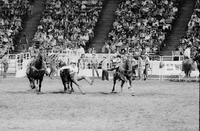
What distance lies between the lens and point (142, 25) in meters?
42.7

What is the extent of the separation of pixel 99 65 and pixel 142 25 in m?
4.36

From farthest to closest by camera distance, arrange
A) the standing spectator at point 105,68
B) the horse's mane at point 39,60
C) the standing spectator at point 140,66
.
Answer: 1. the standing spectator at point 140,66
2. the standing spectator at point 105,68
3. the horse's mane at point 39,60

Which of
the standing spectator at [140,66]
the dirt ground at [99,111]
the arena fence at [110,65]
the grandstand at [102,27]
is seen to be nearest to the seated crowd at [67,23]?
the grandstand at [102,27]

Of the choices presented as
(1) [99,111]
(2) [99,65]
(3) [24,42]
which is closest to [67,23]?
(3) [24,42]

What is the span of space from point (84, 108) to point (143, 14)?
25.0m

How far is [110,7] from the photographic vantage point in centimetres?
4803

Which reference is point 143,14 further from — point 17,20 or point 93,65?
point 17,20

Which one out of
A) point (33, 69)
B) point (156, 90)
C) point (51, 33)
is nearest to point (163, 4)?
point (51, 33)

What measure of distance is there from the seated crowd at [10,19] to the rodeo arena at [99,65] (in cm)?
8

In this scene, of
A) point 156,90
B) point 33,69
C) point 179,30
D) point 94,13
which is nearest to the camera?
point 33,69

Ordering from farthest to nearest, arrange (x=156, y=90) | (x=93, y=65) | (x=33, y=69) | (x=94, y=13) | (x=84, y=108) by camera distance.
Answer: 1. (x=94, y=13)
2. (x=93, y=65)
3. (x=156, y=90)
4. (x=33, y=69)
5. (x=84, y=108)

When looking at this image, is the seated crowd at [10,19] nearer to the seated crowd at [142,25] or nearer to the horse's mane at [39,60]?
the seated crowd at [142,25]

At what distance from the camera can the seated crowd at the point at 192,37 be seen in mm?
39500

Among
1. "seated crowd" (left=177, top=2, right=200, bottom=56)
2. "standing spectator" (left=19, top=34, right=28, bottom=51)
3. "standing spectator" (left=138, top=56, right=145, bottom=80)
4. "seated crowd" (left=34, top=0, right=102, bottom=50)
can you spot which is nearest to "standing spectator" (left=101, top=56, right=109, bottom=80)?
"standing spectator" (left=138, top=56, right=145, bottom=80)
